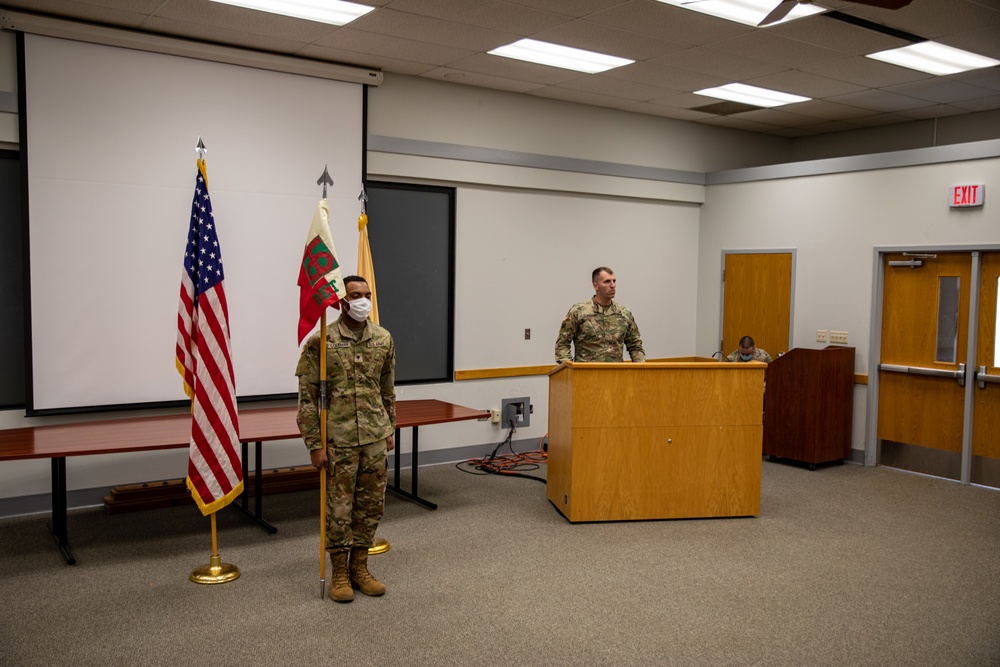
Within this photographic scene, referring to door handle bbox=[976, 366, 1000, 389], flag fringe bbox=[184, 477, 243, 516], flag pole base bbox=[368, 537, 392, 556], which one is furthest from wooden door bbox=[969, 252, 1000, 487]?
flag fringe bbox=[184, 477, 243, 516]

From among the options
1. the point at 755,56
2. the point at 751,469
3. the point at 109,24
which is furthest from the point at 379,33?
the point at 751,469

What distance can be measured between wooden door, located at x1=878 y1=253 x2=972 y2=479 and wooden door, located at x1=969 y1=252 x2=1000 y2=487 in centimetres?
12

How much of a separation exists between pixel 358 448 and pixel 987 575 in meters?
3.48

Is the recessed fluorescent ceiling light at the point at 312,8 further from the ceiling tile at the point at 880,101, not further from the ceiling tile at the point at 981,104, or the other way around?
the ceiling tile at the point at 981,104

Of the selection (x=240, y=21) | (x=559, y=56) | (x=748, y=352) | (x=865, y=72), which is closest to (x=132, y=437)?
(x=240, y=21)

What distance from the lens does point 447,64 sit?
632cm

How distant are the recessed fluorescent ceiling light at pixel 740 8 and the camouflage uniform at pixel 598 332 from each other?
2.07 meters

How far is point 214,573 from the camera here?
14.1ft

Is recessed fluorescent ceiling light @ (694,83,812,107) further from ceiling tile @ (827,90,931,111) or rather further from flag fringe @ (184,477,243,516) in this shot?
flag fringe @ (184,477,243,516)

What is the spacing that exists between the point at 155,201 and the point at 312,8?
5.46ft

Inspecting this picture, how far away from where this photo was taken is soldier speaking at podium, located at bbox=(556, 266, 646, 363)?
19.5ft

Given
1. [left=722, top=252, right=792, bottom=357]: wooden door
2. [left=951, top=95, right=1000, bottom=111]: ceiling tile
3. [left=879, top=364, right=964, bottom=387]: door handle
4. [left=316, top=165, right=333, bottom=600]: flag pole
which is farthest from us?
[left=722, top=252, right=792, bottom=357]: wooden door

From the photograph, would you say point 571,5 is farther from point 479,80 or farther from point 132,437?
point 132,437

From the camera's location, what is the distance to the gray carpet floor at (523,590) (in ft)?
11.6
